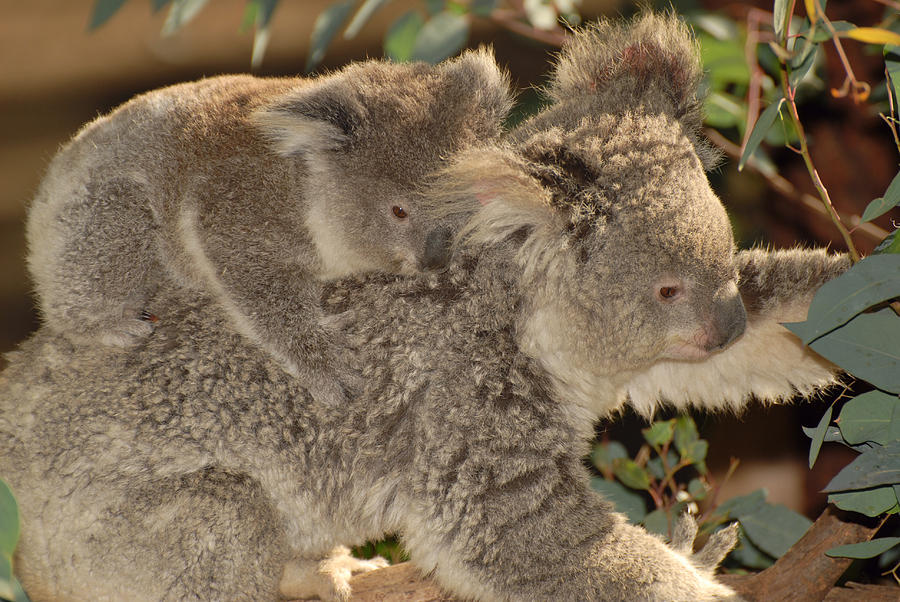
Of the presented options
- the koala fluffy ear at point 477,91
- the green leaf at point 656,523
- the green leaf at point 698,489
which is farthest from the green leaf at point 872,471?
the koala fluffy ear at point 477,91

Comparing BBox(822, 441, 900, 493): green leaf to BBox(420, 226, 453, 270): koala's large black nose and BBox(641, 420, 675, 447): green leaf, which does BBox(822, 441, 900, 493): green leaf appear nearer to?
BBox(641, 420, 675, 447): green leaf

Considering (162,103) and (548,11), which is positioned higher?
(162,103)

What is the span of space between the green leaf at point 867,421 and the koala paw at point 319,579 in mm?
1458

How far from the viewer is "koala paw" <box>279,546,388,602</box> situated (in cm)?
246

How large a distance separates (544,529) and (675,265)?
81 cm

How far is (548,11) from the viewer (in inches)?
138

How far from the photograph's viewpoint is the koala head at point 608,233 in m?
2.20

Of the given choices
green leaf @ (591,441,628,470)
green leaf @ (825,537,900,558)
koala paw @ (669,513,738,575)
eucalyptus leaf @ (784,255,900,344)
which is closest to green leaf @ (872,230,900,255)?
eucalyptus leaf @ (784,255,900,344)

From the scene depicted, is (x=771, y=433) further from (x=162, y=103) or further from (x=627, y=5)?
(x=162, y=103)

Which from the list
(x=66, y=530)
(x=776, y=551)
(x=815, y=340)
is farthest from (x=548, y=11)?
(x=66, y=530)

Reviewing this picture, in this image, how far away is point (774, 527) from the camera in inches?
116

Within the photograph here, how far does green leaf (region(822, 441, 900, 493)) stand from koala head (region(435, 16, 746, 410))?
0.49 m

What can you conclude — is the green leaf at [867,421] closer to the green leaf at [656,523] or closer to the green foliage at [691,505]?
the green foliage at [691,505]

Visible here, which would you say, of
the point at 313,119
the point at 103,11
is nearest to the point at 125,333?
the point at 313,119
